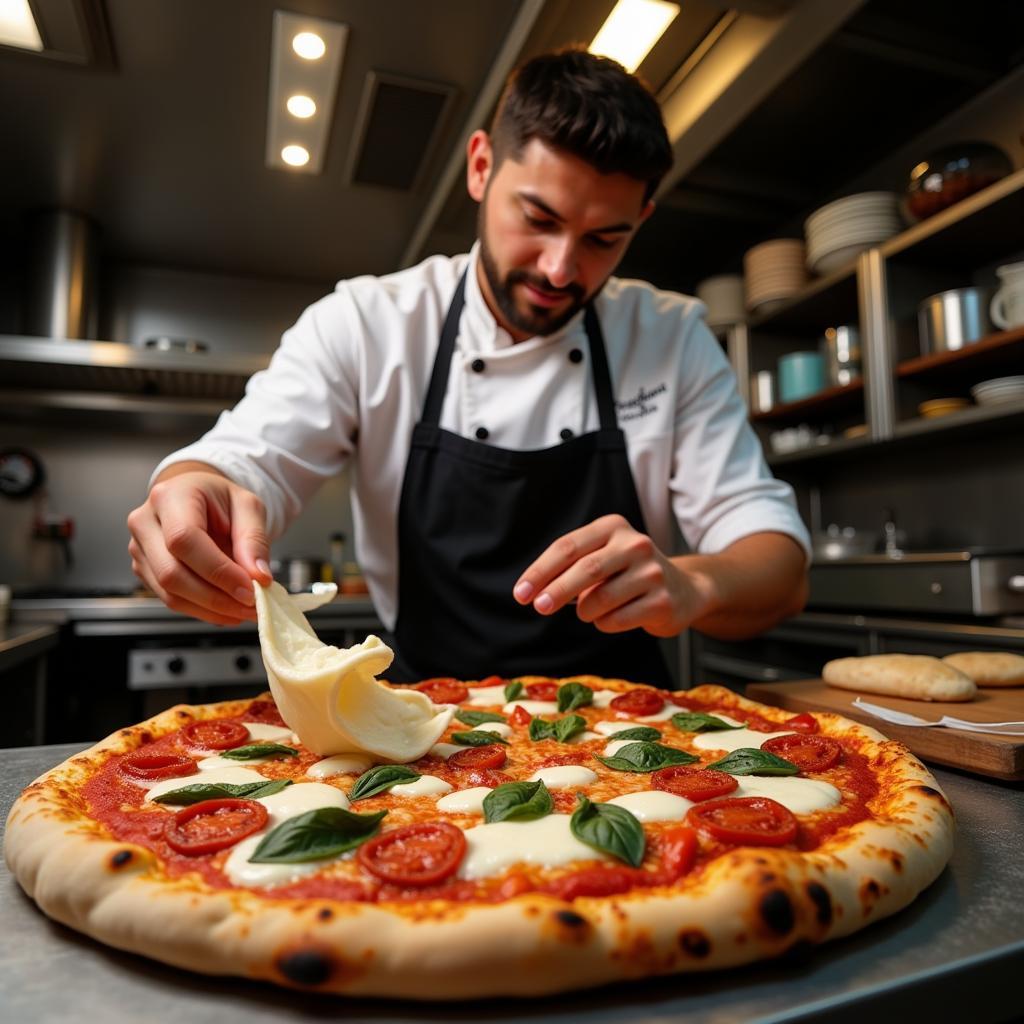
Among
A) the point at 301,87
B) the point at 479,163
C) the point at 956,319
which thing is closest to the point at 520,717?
the point at 479,163

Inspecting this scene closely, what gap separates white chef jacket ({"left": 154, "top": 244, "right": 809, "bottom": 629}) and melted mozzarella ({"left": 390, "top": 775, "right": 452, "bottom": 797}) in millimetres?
945

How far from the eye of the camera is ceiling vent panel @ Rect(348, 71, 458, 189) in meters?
2.94

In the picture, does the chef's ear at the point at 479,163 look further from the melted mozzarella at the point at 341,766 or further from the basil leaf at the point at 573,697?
the melted mozzarella at the point at 341,766

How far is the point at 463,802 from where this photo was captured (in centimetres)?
85

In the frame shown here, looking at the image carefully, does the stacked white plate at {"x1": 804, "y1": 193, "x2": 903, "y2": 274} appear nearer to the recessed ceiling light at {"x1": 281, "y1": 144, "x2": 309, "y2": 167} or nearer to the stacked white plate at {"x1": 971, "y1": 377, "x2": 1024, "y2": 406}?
the stacked white plate at {"x1": 971, "y1": 377, "x2": 1024, "y2": 406}

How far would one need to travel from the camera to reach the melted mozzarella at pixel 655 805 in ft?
2.70

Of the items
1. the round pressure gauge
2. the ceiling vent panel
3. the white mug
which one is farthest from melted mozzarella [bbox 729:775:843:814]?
the round pressure gauge

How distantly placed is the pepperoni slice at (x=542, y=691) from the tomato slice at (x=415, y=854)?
2.23ft

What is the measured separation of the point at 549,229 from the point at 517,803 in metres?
1.17

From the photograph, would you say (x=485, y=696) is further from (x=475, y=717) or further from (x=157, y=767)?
(x=157, y=767)

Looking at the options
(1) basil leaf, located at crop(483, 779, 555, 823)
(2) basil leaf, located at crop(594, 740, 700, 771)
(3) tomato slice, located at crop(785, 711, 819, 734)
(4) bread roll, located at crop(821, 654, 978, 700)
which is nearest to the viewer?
(1) basil leaf, located at crop(483, 779, 555, 823)

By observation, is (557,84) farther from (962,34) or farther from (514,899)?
(962,34)

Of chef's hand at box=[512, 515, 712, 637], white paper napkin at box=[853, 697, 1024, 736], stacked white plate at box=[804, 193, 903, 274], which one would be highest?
stacked white plate at box=[804, 193, 903, 274]

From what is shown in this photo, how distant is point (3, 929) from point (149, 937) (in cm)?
17
